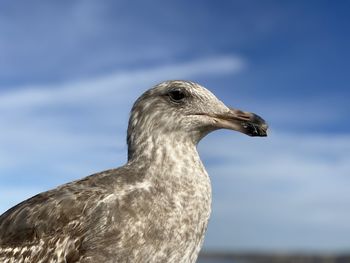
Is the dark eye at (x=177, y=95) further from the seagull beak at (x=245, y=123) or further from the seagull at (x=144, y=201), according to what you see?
the seagull beak at (x=245, y=123)

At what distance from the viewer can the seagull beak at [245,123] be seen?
13867 millimetres

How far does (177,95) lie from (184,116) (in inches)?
24.3

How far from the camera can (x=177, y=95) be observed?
46.2 feet

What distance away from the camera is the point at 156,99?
1414 centimetres

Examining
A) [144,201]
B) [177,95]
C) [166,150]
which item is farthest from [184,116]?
[144,201]

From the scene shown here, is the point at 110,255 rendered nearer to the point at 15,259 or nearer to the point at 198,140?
the point at 15,259

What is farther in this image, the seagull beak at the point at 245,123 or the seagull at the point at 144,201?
the seagull beak at the point at 245,123

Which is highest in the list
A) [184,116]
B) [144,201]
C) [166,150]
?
[184,116]

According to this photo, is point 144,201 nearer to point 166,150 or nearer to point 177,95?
point 166,150

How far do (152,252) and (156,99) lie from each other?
3.59 m

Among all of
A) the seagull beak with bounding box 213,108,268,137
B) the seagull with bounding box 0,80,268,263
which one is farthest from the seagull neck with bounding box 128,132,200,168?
the seagull beak with bounding box 213,108,268,137

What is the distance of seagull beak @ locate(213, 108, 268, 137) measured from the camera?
546 inches

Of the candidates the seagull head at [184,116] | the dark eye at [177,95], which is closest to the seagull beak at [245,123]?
the seagull head at [184,116]

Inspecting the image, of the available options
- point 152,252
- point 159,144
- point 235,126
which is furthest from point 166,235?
point 235,126
